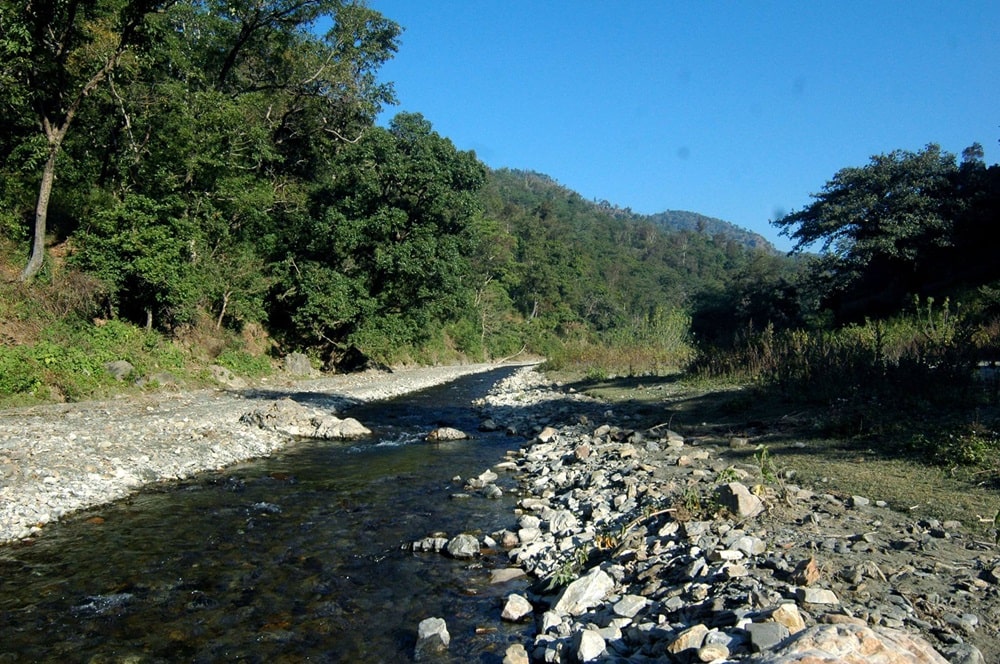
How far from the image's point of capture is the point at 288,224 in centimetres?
2947

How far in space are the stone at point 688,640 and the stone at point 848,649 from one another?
37.1 inches

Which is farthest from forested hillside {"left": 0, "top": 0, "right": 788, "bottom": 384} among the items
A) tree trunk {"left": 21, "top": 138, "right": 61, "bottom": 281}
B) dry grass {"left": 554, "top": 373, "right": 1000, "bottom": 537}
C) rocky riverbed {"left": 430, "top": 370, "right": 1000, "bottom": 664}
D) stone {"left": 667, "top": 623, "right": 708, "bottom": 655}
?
stone {"left": 667, "top": 623, "right": 708, "bottom": 655}

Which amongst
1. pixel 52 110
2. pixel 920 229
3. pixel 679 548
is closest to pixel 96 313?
pixel 52 110

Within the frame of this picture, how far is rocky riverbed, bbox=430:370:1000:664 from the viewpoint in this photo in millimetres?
3967

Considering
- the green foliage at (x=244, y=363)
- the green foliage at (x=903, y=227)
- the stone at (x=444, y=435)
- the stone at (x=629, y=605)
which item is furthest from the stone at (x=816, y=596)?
the green foliage at (x=903, y=227)

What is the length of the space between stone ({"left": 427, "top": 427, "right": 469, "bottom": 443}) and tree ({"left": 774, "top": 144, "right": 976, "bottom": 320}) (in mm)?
24645

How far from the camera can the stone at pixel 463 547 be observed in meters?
7.24

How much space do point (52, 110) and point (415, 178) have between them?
523 inches

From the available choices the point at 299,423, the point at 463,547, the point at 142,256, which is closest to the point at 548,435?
the point at 299,423

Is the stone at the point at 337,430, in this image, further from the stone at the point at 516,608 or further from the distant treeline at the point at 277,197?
the stone at the point at 516,608

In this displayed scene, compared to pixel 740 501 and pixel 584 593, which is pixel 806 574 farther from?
pixel 740 501

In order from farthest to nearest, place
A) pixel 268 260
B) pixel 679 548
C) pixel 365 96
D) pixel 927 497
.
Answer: pixel 365 96 < pixel 268 260 < pixel 927 497 < pixel 679 548

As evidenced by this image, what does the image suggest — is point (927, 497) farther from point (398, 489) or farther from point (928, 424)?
point (398, 489)

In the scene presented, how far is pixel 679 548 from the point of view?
609cm
